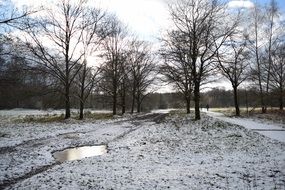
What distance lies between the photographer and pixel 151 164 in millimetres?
12094

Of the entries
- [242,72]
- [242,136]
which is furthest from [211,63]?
[242,72]

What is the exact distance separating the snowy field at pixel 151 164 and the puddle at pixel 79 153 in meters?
0.39

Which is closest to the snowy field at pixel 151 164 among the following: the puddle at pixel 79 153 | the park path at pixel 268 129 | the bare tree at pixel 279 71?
the puddle at pixel 79 153

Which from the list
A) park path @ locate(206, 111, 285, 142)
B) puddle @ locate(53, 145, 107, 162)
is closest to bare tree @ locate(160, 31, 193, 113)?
park path @ locate(206, 111, 285, 142)

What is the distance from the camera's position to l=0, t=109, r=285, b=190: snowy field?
9.37 m

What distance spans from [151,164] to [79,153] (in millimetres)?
4498

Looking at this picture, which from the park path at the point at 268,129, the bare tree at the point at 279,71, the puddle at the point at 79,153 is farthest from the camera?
the bare tree at the point at 279,71

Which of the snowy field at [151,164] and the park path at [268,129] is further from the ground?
the park path at [268,129]

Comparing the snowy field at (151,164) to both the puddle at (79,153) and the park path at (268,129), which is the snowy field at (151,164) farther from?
the park path at (268,129)

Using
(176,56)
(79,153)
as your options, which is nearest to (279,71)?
(176,56)

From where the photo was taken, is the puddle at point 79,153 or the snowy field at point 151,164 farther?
the puddle at point 79,153

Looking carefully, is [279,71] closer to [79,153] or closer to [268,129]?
[268,129]

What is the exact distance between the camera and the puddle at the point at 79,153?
14023mm

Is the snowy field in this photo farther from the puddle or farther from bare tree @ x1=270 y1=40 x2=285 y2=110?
bare tree @ x1=270 y1=40 x2=285 y2=110
